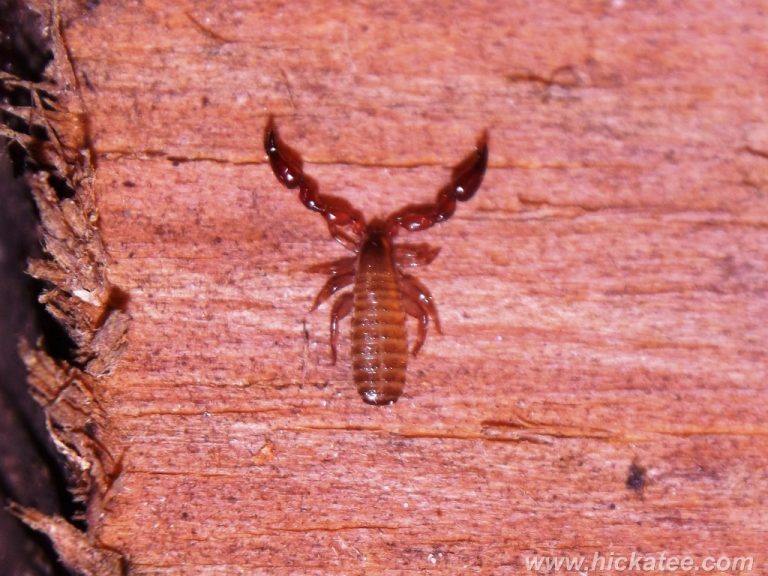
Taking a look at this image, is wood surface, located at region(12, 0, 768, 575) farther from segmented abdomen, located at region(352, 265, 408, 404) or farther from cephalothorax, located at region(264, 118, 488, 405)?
segmented abdomen, located at region(352, 265, 408, 404)

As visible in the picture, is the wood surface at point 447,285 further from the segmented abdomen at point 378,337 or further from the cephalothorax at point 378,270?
the segmented abdomen at point 378,337

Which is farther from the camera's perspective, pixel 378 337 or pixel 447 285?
pixel 447 285

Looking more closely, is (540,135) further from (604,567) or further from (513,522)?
(604,567)

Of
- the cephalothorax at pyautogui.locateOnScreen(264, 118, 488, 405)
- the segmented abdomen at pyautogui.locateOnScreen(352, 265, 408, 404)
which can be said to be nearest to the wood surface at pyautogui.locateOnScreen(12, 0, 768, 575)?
the cephalothorax at pyautogui.locateOnScreen(264, 118, 488, 405)

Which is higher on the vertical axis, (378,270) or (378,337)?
(378,270)
